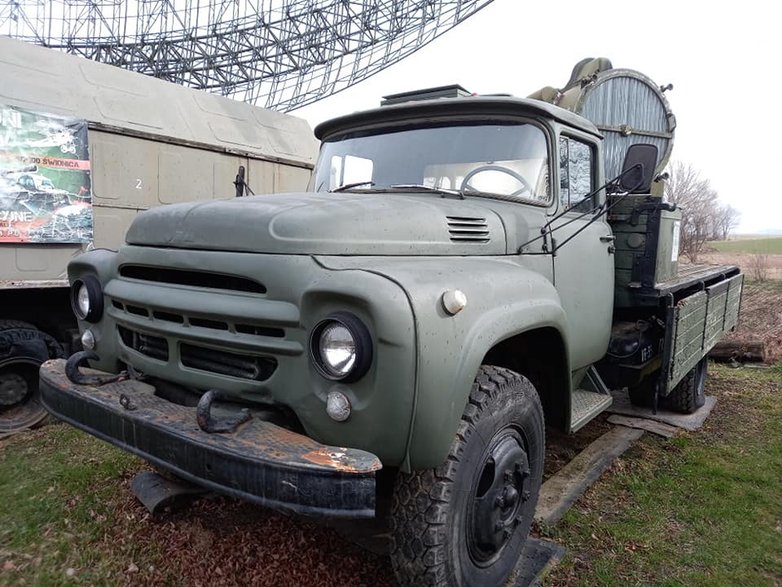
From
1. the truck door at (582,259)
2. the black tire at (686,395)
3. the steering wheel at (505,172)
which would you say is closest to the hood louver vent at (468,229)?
the steering wheel at (505,172)

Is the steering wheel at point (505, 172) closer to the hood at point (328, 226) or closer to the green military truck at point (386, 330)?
the green military truck at point (386, 330)

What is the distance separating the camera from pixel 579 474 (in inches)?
154

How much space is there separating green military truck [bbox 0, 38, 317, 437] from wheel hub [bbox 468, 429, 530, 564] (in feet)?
13.0

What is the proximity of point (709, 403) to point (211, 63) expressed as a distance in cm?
1457

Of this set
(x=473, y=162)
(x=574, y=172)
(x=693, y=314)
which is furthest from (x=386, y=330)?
(x=693, y=314)

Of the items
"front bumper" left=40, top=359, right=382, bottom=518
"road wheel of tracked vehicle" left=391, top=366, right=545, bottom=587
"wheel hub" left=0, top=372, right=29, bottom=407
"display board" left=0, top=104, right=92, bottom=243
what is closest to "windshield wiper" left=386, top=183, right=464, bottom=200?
"road wheel of tracked vehicle" left=391, top=366, right=545, bottom=587

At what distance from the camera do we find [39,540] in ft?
10.0

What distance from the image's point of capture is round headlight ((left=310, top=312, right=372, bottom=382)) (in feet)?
6.41

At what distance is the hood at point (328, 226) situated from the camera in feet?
7.55

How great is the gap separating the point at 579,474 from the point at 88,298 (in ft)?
10.2

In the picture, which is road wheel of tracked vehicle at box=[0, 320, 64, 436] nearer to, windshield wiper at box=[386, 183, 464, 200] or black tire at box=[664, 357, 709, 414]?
windshield wiper at box=[386, 183, 464, 200]

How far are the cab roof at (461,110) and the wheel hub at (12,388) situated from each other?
3701 millimetres

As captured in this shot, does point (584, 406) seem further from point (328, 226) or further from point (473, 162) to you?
point (328, 226)

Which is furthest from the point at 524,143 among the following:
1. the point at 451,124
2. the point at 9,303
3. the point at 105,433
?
the point at 9,303
